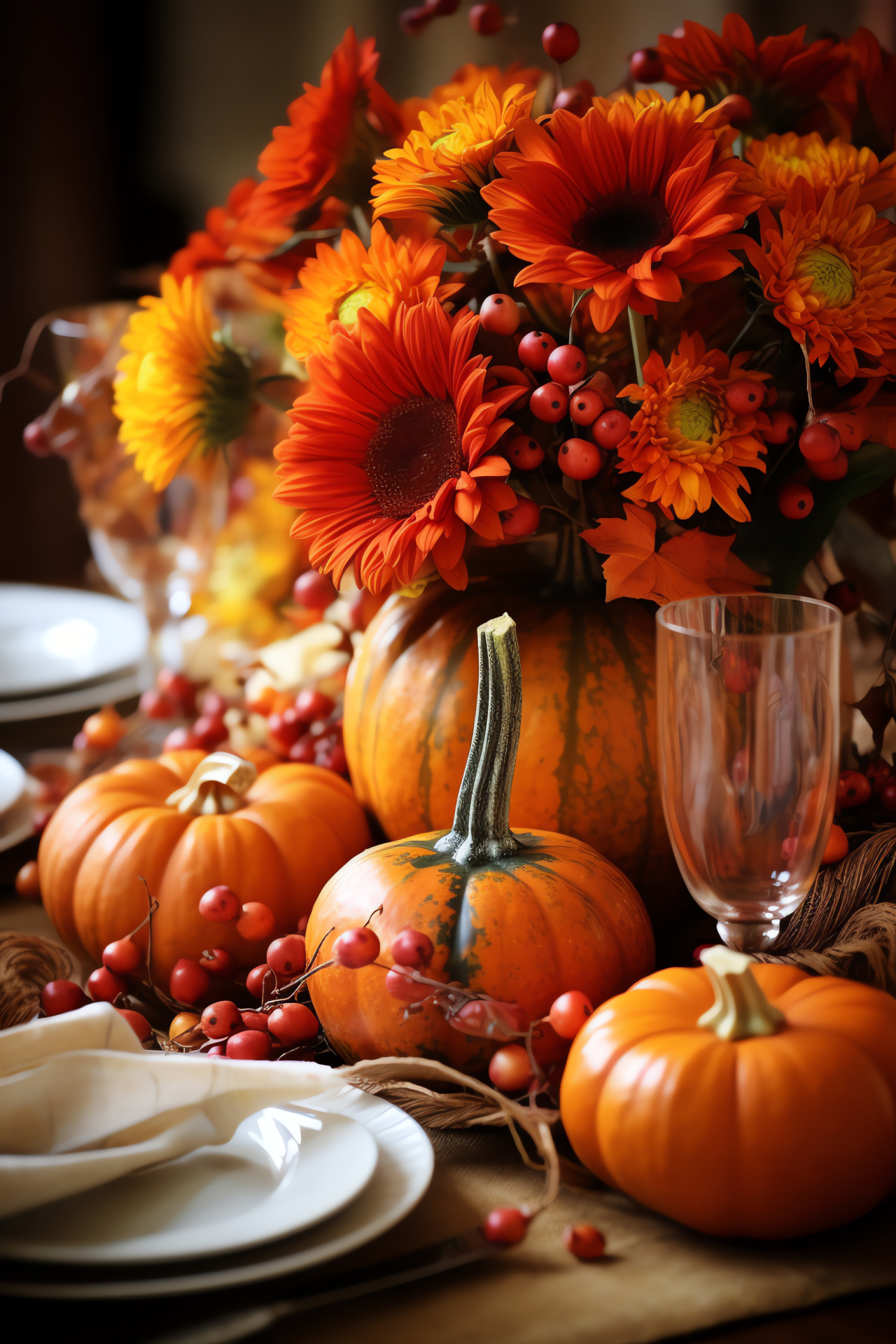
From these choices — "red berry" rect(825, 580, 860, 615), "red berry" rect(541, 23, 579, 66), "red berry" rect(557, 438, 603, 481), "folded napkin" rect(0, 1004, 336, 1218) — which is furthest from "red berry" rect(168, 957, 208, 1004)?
"red berry" rect(541, 23, 579, 66)

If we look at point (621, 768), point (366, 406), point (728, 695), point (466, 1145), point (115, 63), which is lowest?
point (466, 1145)

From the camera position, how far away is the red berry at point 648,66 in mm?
736

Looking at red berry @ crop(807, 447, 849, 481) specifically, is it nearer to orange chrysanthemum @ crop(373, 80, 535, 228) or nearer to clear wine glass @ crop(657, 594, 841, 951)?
clear wine glass @ crop(657, 594, 841, 951)

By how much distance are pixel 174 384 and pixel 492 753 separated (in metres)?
0.37

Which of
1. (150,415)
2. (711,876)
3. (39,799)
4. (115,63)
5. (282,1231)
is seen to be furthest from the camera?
(115,63)

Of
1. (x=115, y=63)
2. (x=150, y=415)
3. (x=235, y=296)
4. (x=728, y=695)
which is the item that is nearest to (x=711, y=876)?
(x=728, y=695)

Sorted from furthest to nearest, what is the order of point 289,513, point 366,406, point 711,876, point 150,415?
point 289,513, point 150,415, point 366,406, point 711,876

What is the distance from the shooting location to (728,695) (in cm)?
52

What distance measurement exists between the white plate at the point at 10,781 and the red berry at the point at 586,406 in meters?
0.50

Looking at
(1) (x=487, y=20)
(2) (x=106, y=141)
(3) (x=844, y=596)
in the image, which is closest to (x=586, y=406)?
(3) (x=844, y=596)

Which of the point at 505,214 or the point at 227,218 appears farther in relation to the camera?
the point at 227,218

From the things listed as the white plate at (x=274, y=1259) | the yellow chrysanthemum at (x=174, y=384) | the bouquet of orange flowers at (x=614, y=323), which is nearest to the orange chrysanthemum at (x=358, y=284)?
the bouquet of orange flowers at (x=614, y=323)

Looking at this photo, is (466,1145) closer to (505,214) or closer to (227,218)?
(505,214)

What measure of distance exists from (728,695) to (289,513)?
1.99 ft
